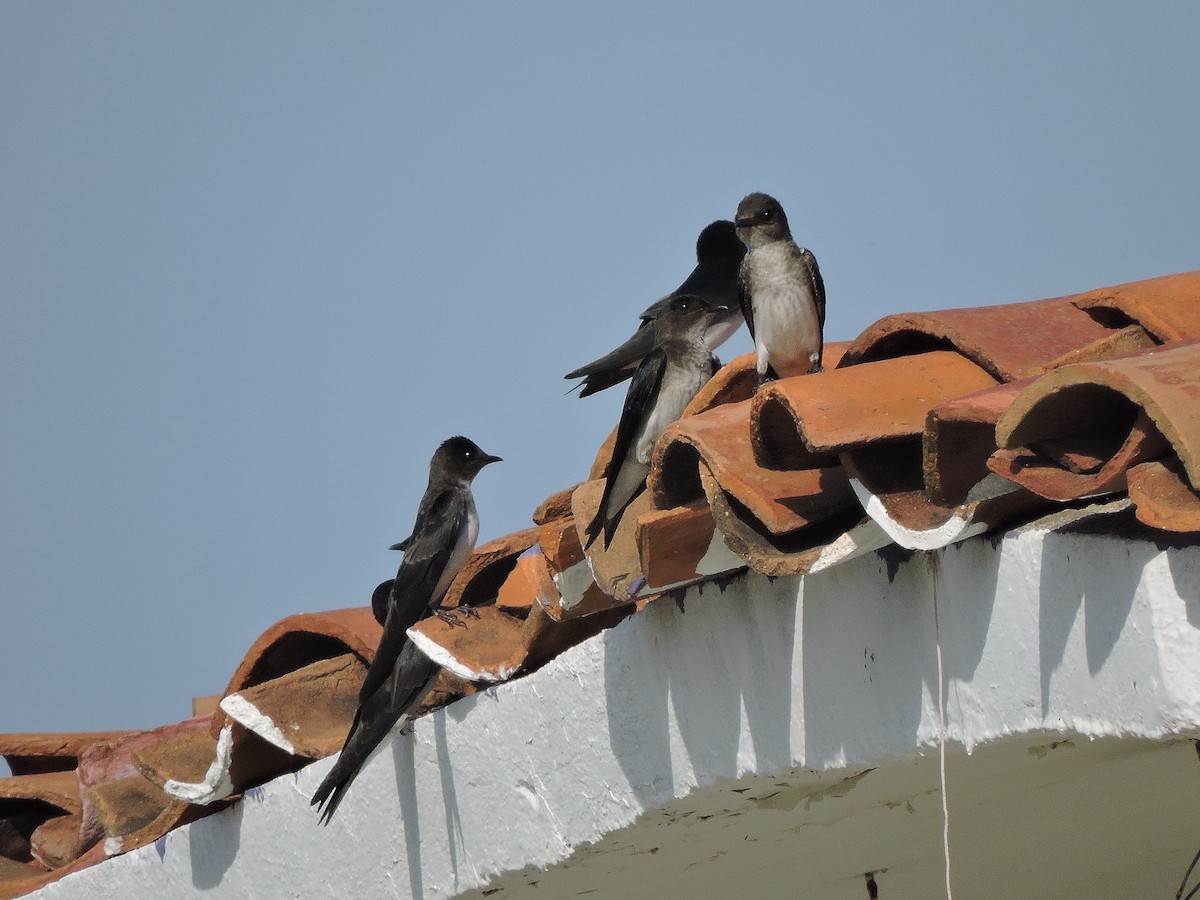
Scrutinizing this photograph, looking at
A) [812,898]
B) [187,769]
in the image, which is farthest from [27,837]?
[812,898]

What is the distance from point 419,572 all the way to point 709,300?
1.68 meters

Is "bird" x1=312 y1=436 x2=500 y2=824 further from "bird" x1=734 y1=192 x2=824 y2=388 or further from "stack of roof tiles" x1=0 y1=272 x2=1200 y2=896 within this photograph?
"bird" x1=734 y1=192 x2=824 y2=388

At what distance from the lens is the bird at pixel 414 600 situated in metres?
4.41

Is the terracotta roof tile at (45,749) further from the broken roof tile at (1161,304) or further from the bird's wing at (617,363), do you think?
the broken roof tile at (1161,304)

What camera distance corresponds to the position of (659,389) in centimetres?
480

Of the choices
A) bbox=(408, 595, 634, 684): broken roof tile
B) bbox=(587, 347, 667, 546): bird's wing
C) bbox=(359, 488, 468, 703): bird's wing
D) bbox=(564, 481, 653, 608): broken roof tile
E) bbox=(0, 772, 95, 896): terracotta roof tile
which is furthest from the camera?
bbox=(0, 772, 95, 896): terracotta roof tile

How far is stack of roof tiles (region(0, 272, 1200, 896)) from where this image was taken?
231 cm

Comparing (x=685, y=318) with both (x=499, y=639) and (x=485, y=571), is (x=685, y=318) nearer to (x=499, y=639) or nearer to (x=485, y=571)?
(x=485, y=571)

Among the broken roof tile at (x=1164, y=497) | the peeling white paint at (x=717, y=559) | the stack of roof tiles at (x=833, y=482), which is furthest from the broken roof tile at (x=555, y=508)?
the broken roof tile at (x=1164, y=497)

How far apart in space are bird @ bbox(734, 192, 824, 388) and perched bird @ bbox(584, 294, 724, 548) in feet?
1.03

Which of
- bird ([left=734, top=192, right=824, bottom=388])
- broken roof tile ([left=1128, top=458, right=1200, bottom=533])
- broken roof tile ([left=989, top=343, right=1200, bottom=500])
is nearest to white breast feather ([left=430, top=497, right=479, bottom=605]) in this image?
bird ([left=734, top=192, right=824, bottom=388])

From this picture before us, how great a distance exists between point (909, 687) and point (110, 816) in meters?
3.57

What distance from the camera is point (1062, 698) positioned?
7.97ft

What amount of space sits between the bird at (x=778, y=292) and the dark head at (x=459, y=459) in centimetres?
207
